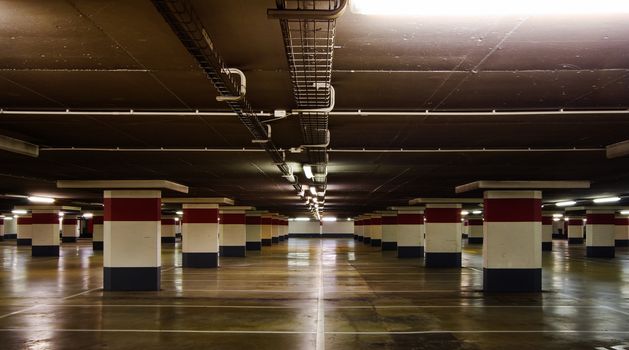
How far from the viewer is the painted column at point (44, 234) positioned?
1575 inches

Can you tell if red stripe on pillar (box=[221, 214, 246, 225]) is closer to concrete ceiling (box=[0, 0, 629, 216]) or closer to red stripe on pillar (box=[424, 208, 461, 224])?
red stripe on pillar (box=[424, 208, 461, 224])

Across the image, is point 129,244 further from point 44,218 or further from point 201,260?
point 44,218

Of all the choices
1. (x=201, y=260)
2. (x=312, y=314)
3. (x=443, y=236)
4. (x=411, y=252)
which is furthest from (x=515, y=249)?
(x=411, y=252)

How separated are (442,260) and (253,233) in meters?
21.5

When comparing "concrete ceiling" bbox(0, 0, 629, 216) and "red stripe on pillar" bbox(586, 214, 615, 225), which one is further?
"red stripe on pillar" bbox(586, 214, 615, 225)

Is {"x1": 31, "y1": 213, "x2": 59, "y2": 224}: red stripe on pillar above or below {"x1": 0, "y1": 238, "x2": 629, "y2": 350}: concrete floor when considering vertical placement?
above

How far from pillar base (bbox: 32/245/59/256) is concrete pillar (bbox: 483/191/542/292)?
98.6ft

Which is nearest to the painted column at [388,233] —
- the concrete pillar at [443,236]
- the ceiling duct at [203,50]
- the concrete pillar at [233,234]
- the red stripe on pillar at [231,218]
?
→ the concrete pillar at [233,234]

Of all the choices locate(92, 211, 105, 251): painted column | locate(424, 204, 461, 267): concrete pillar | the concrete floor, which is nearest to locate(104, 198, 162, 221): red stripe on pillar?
the concrete floor

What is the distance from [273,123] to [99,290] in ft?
39.8

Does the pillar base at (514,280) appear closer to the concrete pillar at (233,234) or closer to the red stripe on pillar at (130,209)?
the red stripe on pillar at (130,209)

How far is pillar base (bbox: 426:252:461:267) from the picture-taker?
97.6 feet

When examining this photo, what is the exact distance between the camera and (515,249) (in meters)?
18.9

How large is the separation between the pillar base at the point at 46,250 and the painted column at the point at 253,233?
44.7 ft
